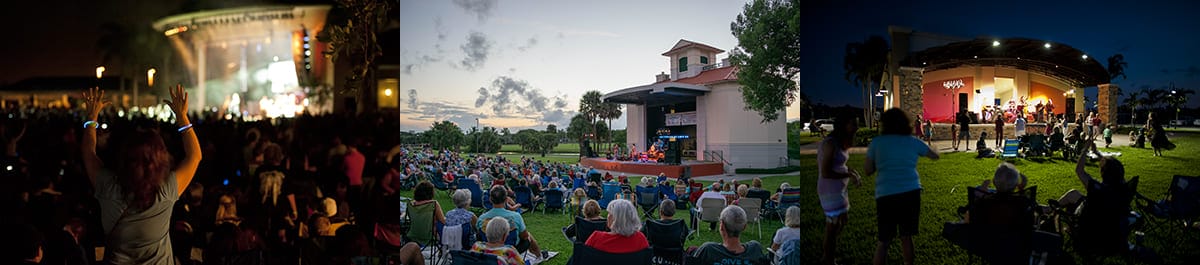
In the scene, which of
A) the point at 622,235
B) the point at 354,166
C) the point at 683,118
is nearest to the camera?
the point at 622,235

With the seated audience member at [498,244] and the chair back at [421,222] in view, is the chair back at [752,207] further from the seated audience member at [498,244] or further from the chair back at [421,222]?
the chair back at [421,222]

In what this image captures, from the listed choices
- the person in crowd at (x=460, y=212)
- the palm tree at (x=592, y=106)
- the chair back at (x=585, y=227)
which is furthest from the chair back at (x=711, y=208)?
the person in crowd at (x=460, y=212)

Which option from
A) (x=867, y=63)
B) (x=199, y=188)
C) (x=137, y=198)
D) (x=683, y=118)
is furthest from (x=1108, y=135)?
(x=199, y=188)

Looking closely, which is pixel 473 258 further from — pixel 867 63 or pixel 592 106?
pixel 867 63

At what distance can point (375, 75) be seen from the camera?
156 inches

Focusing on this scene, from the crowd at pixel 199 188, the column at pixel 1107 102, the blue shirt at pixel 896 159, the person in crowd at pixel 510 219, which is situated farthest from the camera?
the column at pixel 1107 102

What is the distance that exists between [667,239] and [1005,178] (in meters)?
1.77

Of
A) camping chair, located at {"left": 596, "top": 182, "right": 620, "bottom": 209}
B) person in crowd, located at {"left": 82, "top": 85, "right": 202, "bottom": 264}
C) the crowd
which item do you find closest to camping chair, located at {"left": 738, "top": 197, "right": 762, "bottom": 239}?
camping chair, located at {"left": 596, "top": 182, "right": 620, "bottom": 209}

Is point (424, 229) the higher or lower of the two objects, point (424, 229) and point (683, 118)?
the lower

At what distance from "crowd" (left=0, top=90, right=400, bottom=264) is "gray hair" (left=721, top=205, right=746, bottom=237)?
219 centimetres

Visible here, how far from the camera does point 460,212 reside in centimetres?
316

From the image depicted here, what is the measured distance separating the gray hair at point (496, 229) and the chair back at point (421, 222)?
0.49 metres

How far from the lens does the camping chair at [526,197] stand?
3.32 metres

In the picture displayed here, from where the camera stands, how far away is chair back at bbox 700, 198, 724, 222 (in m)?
3.13
